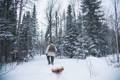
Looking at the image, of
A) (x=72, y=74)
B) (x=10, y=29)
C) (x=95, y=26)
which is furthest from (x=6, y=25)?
(x=95, y=26)

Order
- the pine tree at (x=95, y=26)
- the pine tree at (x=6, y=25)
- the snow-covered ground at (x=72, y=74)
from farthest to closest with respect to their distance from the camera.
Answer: the pine tree at (x=95, y=26)
the pine tree at (x=6, y=25)
the snow-covered ground at (x=72, y=74)

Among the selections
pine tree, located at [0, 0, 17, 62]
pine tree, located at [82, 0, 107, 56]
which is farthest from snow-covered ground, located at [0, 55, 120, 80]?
pine tree, located at [82, 0, 107, 56]

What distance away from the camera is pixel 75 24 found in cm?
2042

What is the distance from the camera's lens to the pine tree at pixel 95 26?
15.2 metres

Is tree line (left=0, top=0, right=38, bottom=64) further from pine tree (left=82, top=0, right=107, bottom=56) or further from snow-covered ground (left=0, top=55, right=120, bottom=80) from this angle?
pine tree (left=82, top=0, right=107, bottom=56)

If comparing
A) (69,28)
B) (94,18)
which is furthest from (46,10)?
(94,18)

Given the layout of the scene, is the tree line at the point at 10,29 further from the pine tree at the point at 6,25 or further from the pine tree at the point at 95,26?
the pine tree at the point at 95,26

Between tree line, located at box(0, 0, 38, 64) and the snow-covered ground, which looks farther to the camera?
tree line, located at box(0, 0, 38, 64)

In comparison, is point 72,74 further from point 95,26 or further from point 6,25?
point 95,26

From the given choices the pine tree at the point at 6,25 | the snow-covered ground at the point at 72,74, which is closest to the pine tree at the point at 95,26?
the snow-covered ground at the point at 72,74

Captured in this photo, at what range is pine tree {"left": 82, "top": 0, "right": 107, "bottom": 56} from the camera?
15172mm

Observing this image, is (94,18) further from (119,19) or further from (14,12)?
Answer: (14,12)

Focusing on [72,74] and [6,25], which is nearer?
[72,74]

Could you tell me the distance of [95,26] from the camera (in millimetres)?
15469
